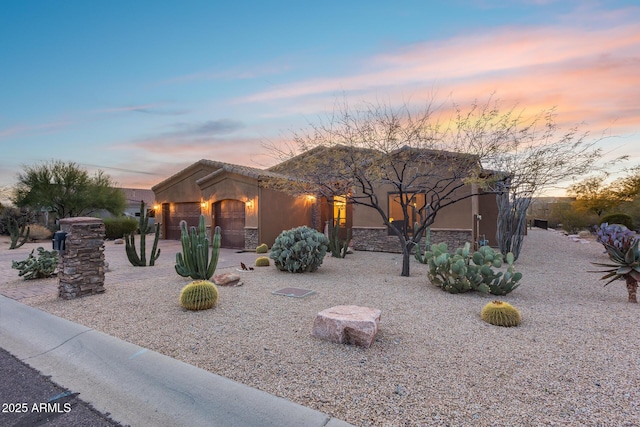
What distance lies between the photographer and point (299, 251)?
8.90 metres

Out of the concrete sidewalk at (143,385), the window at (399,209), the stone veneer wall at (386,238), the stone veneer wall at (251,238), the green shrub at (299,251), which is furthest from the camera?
the stone veneer wall at (251,238)

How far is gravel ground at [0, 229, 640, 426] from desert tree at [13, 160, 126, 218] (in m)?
21.5

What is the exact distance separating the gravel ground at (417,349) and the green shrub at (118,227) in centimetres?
1781

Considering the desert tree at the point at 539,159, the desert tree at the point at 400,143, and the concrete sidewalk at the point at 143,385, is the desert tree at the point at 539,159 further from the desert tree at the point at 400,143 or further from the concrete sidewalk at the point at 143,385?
the concrete sidewalk at the point at 143,385

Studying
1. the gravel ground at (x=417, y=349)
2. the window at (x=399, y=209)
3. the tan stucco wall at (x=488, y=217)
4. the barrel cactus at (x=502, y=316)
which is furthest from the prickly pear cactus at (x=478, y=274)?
the tan stucco wall at (x=488, y=217)

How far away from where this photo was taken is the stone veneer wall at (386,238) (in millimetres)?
12656

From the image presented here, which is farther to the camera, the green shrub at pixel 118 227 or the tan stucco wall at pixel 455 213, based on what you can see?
the green shrub at pixel 118 227

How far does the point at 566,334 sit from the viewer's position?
424cm

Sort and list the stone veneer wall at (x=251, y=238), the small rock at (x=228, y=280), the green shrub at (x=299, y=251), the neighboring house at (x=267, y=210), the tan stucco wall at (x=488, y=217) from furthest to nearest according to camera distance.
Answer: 1. the stone veneer wall at (x=251, y=238)
2. the tan stucco wall at (x=488, y=217)
3. the neighboring house at (x=267, y=210)
4. the green shrub at (x=299, y=251)
5. the small rock at (x=228, y=280)

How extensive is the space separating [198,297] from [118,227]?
21.0 metres

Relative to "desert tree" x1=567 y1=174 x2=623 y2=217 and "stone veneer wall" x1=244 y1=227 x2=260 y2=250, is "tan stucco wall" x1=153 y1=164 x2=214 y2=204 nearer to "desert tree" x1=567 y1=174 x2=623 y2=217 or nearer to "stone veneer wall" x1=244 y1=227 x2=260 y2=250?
"stone veneer wall" x1=244 y1=227 x2=260 y2=250

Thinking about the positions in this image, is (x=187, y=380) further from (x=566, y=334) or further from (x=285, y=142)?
(x=285, y=142)

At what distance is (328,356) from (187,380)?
4.85 ft

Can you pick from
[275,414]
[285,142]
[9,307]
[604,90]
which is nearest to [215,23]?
[285,142]
